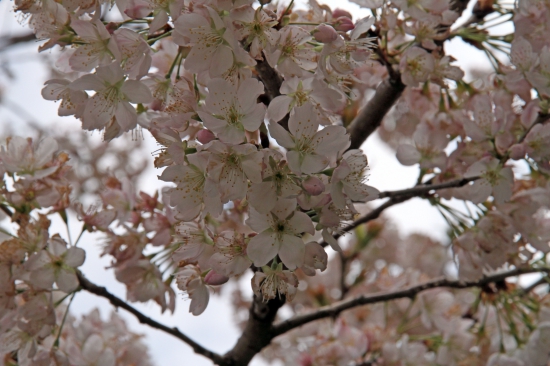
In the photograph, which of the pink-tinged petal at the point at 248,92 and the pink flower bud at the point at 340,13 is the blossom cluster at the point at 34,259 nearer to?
the pink-tinged petal at the point at 248,92

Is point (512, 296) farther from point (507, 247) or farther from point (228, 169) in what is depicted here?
point (228, 169)

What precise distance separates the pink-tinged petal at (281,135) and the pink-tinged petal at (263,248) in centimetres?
17

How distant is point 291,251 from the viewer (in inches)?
44.0

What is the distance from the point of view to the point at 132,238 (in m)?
1.60

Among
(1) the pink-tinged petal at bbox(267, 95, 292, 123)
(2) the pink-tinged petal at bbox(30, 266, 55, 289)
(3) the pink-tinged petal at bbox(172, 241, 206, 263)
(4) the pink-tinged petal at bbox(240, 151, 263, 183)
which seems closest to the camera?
(4) the pink-tinged petal at bbox(240, 151, 263, 183)

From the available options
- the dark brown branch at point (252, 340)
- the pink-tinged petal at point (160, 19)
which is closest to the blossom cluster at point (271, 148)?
the pink-tinged petal at point (160, 19)

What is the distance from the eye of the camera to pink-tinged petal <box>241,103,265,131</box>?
3.49 feet

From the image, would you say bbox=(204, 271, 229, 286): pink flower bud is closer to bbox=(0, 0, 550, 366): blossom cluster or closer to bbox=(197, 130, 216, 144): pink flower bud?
bbox=(0, 0, 550, 366): blossom cluster

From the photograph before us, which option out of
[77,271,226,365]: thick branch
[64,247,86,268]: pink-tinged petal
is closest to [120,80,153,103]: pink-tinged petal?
[64,247,86,268]: pink-tinged petal

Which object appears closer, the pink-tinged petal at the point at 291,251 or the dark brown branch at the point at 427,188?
the pink-tinged petal at the point at 291,251

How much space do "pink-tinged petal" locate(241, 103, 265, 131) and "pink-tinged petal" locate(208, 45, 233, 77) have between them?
10cm

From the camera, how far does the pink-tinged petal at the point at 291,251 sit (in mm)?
1114

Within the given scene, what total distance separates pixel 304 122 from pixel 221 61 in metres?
0.19

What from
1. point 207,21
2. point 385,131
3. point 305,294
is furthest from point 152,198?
point 385,131
